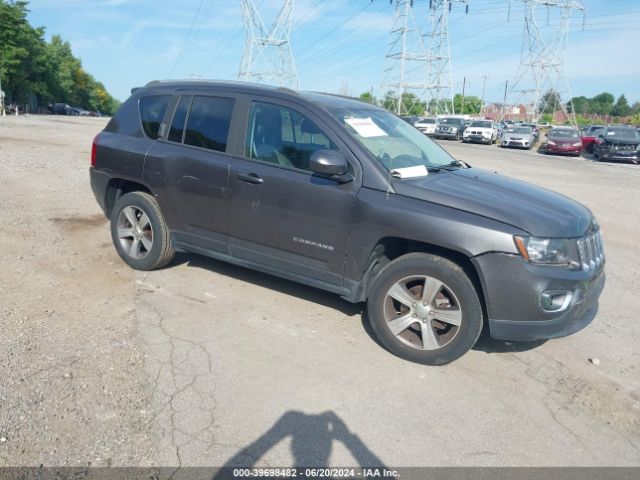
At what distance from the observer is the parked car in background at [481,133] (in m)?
35.2

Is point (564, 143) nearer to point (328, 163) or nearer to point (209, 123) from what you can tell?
point (209, 123)

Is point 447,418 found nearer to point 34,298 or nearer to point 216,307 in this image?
point 216,307

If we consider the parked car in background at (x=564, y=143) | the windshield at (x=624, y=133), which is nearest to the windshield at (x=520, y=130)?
the parked car in background at (x=564, y=143)

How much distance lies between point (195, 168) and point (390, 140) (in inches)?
69.2

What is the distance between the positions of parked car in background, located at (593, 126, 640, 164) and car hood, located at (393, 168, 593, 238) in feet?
78.4

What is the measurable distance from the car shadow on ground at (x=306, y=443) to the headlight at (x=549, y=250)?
1618 millimetres

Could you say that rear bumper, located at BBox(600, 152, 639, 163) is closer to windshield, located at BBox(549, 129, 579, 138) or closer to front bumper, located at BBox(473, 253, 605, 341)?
windshield, located at BBox(549, 129, 579, 138)

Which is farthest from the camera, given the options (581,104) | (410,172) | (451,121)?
(581,104)

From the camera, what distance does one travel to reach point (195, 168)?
471 centimetres

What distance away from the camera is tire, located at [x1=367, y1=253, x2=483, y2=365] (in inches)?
141

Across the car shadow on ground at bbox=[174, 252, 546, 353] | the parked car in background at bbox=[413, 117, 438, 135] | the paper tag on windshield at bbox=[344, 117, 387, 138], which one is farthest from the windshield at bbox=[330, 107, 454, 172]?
the parked car in background at bbox=[413, 117, 438, 135]

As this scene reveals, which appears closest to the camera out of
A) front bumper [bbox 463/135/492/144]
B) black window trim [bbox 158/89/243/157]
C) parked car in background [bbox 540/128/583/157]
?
black window trim [bbox 158/89/243/157]

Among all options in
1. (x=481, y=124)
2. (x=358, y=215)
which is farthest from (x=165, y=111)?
(x=481, y=124)

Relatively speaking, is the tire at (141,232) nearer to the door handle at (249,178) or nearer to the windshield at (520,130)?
the door handle at (249,178)
